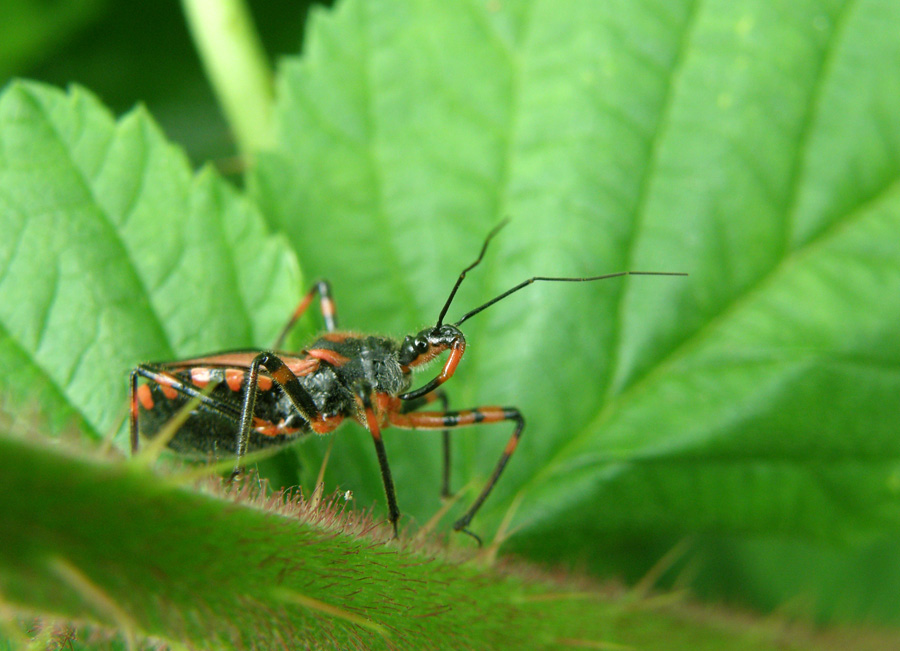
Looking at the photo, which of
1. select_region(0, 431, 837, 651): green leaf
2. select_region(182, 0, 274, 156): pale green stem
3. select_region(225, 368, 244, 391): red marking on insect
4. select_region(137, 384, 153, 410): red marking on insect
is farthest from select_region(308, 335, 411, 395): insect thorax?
select_region(182, 0, 274, 156): pale green stem

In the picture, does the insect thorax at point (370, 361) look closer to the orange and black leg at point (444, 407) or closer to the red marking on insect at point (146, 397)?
the orange and black leg at point (444, 407)

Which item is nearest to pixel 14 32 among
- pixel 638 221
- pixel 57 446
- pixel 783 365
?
pixel 638 221

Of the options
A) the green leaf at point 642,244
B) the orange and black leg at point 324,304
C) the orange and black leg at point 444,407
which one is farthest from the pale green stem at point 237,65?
the orange and black leg at point 444,407

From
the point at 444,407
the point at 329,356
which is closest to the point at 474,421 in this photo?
the point at 444,407

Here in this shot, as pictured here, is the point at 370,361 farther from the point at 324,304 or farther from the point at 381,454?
the point at 381,454

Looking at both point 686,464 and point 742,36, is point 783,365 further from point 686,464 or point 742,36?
point 742,36

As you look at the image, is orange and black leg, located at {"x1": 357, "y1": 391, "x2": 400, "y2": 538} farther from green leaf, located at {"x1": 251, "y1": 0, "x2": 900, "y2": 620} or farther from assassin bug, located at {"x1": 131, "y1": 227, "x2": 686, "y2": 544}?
green leaf, located at {"x1": 251, "y1": 0, "x2": 900, "y2": 620}
